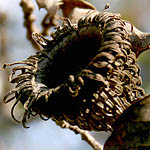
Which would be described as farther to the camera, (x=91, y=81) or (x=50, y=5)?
(x=50, y=5)

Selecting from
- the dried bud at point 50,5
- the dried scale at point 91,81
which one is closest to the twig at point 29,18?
the dried bud at point 50,5

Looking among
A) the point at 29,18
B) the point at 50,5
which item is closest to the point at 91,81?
the point at 50,5

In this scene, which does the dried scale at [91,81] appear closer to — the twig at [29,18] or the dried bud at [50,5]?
the dried bud at [50,5]

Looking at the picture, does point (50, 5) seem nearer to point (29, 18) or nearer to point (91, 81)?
point (29, 18)

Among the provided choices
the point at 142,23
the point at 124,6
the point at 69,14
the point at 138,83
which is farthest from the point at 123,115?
the point at 124,6

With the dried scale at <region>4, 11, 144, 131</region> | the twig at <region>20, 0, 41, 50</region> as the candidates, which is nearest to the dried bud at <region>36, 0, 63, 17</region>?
the twig at <region>20, 0, 41, 50</region>

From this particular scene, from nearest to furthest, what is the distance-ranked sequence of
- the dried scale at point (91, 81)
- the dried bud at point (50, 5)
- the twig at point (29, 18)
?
the dried scale at point (91, 81) < the dried bud at point (50, 5) < the twig at point (29, 18)

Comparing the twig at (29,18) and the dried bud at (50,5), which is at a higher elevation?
the dried bud at (50,5)

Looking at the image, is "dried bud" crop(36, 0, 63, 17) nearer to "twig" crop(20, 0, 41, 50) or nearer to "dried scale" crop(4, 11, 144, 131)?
"twig" crop(20, 0, 41, 50)
